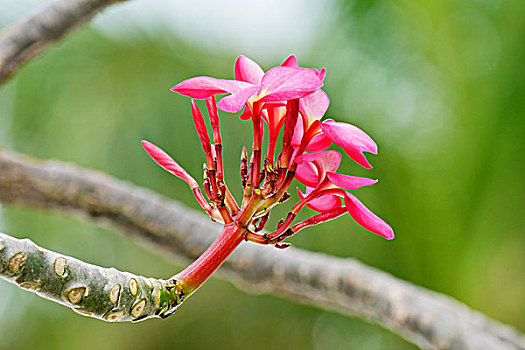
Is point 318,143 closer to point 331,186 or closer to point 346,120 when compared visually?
point 331,186

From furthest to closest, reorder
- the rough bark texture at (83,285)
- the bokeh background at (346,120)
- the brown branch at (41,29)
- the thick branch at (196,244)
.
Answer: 1. the bokeh background at (346,120)
2. the thick branch at (196,244)
3. the brown branch at (41,29)
4. the rough bark texture at (83,285)

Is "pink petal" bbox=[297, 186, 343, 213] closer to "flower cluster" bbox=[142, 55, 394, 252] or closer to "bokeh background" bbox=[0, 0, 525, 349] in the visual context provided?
"flower cluster" bbox=[142, 55, 394, 252]

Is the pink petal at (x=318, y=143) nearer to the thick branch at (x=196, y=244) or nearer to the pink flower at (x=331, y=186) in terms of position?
the pink flower at (x=331, y=186)

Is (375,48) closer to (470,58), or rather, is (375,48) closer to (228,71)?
(470,58)

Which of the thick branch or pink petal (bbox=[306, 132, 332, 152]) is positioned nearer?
pink petal (bbox=[306, 132, 332, 152])

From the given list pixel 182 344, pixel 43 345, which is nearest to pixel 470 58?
pixel 182 344

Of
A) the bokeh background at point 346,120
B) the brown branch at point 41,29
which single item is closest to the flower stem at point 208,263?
the brown branch at point 41,29

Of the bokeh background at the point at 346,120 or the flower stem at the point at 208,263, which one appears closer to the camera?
the flower stem at the point at 208,263

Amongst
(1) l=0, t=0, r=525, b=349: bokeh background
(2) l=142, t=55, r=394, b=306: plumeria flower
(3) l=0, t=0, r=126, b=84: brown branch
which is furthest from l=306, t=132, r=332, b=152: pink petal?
(1) l=0, t=0, r=525, b=349: bokeh background
